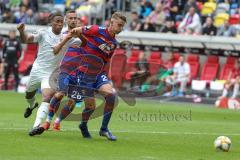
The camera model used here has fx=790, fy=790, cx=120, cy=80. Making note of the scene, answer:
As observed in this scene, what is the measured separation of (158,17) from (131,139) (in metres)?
20.7

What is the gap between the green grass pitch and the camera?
470 inches

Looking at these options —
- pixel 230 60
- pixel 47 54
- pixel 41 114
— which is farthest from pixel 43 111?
pixel 230 60

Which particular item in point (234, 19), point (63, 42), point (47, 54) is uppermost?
point (63, 42)

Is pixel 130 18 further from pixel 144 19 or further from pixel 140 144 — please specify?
pixel 140 144

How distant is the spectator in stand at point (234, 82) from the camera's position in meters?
30.5

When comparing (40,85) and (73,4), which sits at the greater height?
(40,85)

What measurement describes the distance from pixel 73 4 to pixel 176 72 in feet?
26.7

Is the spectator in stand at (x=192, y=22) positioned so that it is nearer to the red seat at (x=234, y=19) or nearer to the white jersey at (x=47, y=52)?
the red seat at (x=234, y=19)

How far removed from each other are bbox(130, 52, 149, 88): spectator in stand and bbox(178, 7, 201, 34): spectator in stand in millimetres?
2187

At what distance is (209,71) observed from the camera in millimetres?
33562

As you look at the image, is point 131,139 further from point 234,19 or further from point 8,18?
point 8,18

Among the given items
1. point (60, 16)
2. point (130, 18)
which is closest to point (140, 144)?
point (60, 16)

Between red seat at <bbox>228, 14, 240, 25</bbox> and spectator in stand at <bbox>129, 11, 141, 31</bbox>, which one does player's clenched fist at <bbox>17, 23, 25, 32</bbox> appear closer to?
red seat at <bbox>228, 14, 240, 25</bbox>

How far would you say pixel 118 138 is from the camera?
48.1ft
